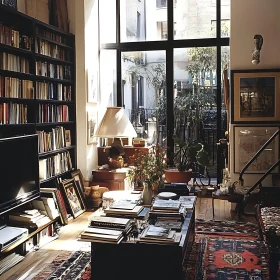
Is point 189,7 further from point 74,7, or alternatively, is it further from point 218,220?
point 218,220

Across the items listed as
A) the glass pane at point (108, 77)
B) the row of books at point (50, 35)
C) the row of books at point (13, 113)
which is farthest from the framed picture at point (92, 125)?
the row of books at point (13, 113)

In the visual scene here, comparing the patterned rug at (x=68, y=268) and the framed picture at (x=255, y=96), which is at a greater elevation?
the framed picture at (x=255, y=96)

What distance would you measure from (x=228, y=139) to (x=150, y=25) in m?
2.33

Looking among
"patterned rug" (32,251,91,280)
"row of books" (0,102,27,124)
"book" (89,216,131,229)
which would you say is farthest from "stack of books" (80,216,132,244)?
"row of books" (0,102,27,124)

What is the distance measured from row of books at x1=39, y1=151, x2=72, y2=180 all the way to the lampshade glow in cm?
59

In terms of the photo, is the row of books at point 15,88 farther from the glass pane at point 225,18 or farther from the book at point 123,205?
the glass pane at point 225,18

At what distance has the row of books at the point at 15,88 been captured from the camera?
430 centimetres

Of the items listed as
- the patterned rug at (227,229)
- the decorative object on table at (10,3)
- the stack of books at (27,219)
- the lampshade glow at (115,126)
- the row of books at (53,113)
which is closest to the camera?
the stack of books at (27,219)

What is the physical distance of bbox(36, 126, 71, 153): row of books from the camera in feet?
16.7

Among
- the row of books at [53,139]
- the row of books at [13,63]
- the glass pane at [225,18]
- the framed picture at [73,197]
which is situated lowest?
the framed picture at [73,197]

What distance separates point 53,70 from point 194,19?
2.62 meters

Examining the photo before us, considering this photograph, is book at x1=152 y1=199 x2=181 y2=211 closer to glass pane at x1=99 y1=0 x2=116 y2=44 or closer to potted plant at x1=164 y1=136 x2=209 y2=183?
potted plant at x1=164 y1=136 x2=209 y2=183

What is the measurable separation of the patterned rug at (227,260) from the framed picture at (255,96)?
207 cm

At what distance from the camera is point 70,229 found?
495cm
